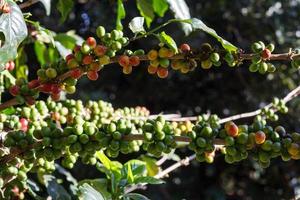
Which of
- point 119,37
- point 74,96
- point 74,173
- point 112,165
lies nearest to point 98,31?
point 119,37

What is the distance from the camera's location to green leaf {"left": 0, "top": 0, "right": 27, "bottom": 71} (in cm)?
112

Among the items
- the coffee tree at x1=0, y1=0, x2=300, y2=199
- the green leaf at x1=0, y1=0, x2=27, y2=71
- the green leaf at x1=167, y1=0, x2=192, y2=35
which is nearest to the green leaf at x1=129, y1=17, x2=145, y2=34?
the coffee tree at x1=0, y1=0, x2=300, y2=199

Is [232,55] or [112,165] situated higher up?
[232,55]

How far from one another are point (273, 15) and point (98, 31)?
2.92m

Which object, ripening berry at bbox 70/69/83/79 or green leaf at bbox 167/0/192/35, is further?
green leaf at bbox 167/0/192/35

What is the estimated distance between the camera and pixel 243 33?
13.4 feet

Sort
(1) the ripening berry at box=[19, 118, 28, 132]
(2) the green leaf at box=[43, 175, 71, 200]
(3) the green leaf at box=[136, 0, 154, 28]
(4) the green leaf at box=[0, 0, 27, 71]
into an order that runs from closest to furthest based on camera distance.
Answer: (4) the green leaf at box=[0, 0, 27, 71] → (1) the ripening berry at box=[19, 118, 28, 132] → (2) the green leaf at box=[43, 175, 71, 200] → (3) the green leaf at box=[136, 0, 154, 28]

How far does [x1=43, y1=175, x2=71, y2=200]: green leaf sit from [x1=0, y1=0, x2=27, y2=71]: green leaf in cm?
62

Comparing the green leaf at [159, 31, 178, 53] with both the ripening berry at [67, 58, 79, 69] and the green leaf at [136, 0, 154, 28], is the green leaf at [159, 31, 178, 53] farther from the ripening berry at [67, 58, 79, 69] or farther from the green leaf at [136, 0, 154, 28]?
the green leaf at [136, 0, 154, 28]

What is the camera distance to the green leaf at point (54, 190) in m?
1.65

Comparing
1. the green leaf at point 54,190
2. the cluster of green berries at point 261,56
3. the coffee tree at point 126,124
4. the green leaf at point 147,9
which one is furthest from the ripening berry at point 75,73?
the green leaf at point 147,9

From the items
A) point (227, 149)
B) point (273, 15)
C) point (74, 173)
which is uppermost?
point (273, 15)

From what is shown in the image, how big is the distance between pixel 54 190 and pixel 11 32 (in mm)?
669

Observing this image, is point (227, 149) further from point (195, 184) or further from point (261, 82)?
point (261, 82)
